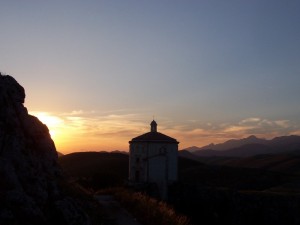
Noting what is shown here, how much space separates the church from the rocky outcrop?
3550 centimetres

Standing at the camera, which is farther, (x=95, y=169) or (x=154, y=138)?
(x=95, y=169)

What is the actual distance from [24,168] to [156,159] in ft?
129

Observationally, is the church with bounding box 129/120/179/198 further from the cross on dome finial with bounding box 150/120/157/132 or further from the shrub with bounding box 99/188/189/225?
the shrub with bounding box 99/188/189/225

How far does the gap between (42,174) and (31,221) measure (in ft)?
9.59

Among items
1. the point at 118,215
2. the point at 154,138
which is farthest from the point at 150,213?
the point at 154,138

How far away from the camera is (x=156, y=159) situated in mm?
51281

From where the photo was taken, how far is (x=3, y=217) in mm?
9852

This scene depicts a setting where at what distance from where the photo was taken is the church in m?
51.2

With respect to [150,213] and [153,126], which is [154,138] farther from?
[150,213]

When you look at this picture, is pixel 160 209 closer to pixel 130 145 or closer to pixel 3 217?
pixel 3 217

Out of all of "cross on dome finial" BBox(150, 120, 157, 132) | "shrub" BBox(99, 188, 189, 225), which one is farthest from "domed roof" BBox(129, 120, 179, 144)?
"shrub" BBox(99, 188, 189, 225)

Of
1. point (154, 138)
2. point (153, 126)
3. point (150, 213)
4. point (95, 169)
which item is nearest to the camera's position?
point (150, 213)

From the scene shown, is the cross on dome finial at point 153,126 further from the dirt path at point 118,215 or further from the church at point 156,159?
the dirt path at point 118,215

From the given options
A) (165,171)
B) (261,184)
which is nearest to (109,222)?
(165,171)
